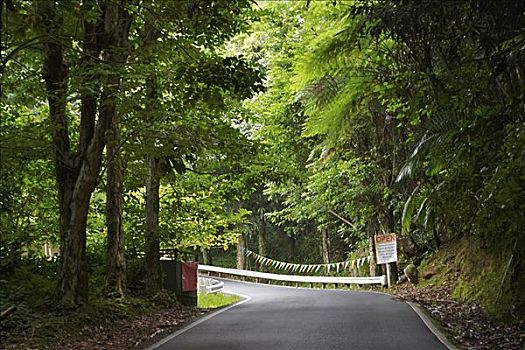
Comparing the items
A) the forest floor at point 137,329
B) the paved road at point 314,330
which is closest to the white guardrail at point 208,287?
the paved road at point 314,330

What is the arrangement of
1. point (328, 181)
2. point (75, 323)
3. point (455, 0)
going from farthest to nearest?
point (328, 181)
point (75, 323)
point (455, 0)

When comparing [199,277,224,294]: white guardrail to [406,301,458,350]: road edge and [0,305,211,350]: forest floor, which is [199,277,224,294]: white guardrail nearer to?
[0,305,211,350]: forest floor

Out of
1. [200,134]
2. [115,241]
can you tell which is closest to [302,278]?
[115,241]

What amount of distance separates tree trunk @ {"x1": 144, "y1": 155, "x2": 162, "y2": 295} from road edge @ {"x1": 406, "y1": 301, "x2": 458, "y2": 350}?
6.26 m

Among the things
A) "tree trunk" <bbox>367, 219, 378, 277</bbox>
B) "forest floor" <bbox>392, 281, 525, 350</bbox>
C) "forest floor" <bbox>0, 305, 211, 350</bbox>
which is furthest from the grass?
"forest floor" <bbox>0, 305, 211, 350</bbox>

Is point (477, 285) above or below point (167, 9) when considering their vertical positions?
A: below

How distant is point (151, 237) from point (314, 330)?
6000 millimetres

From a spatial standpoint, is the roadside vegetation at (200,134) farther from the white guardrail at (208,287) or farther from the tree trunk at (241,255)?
→ the tree trunk at (241,255)

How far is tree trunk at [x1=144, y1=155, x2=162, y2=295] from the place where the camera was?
47.3ft

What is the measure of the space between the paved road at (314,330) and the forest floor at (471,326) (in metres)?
0.40

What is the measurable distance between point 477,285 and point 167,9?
8999 mm

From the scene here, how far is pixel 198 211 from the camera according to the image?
619 inches

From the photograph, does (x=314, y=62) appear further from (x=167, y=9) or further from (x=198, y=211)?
(x=198, y=211)

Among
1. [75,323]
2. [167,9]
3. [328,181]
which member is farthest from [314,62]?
[328,181]
